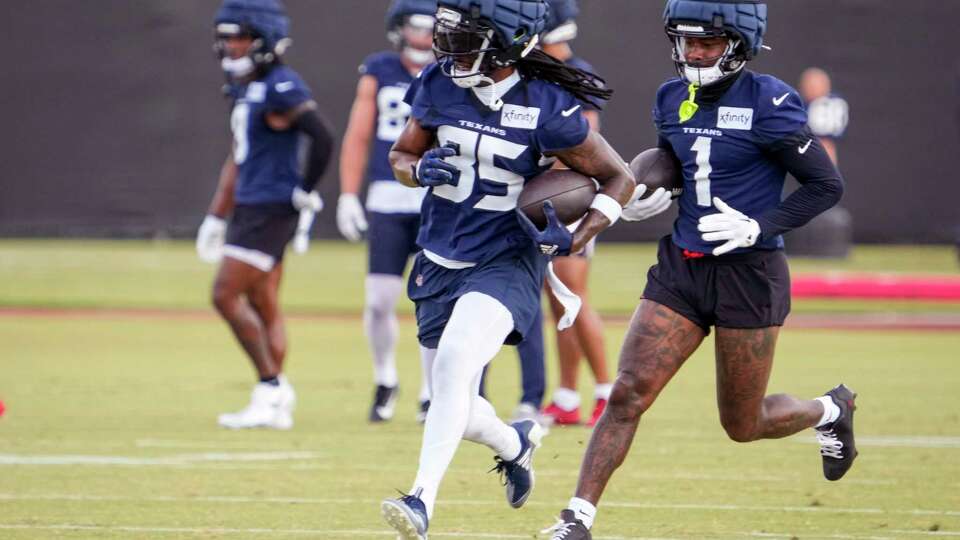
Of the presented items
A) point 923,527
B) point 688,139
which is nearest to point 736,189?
point 688,139

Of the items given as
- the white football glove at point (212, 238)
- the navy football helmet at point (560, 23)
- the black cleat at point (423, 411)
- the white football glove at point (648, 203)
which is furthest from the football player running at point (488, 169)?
the white football glove at point (212, 238)

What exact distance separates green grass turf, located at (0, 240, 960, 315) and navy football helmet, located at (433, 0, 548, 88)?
1047 centimetres

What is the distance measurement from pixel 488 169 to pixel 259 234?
11.1 feet

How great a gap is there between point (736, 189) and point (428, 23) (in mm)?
3669

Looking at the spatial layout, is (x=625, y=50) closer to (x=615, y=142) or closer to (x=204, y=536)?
(x=615, y=142)

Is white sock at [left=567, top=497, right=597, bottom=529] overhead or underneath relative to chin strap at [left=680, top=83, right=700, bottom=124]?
underneath

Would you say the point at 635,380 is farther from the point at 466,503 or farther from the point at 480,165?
the point at 466,503

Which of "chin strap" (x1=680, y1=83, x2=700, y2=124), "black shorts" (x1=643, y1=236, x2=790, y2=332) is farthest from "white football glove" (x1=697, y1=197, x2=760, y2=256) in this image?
"chin strap" (x1=680, y1=83, x2=700, y2=124)

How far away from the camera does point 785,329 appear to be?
14.9 m

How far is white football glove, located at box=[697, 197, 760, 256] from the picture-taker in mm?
5699

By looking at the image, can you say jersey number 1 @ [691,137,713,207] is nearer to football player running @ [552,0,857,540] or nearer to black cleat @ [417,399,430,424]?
football player running @ [552,0,857,540]

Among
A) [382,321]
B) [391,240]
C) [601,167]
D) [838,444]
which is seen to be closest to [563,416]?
[382,321]

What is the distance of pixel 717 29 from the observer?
581 cm

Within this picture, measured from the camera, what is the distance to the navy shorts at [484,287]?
227 inches
